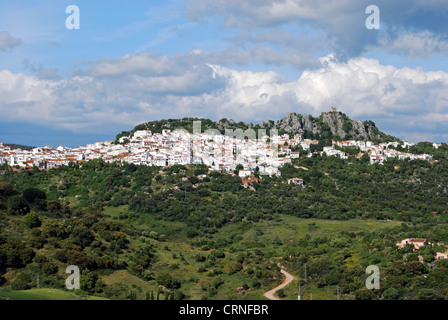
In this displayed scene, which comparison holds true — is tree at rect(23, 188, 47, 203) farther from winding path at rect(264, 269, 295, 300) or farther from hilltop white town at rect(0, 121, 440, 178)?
hilltop white town at rect(0, 121, 440, 178)

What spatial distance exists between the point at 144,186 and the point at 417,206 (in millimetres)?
38295

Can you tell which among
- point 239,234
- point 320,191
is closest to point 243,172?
point 320,191

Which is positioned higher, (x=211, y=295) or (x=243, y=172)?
(x=243, y=172)

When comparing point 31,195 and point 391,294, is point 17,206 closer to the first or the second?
point 31,195

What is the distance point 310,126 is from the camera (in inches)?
4717

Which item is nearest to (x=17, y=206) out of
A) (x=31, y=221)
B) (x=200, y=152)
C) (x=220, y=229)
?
(x=31, y=221)

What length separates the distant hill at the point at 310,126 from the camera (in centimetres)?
11421

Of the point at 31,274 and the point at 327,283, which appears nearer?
the point at 31,274

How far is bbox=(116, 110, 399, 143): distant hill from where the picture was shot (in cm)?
11421

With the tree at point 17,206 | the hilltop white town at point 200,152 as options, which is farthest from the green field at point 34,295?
the hilltop white town at point 200,152

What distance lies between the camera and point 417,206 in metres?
63.1

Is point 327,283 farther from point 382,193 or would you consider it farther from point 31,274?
point 382,193

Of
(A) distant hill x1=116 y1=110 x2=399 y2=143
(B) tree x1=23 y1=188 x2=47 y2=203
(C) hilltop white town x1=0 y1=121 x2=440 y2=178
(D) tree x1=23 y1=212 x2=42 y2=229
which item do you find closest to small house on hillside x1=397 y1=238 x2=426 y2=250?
(D) tree x1=23 y1=212 x2=42 y2=229
